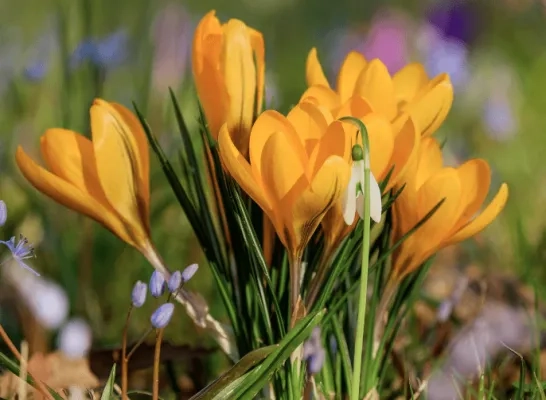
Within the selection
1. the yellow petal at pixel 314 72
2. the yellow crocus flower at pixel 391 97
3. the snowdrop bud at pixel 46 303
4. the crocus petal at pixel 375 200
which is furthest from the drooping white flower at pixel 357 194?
the snowdrop bud at pixel 46 303

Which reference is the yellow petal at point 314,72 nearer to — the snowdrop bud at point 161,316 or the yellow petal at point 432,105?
the yellow petal at point 432,105

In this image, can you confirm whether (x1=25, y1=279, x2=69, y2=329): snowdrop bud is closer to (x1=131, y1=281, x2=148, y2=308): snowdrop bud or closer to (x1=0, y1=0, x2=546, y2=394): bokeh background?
(x1=0, y1=0, x2=546, y2=394): bokeh background

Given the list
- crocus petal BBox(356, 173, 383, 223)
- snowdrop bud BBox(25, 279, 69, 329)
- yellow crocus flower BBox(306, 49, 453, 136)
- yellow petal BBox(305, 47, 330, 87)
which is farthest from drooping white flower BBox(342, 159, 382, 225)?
snowdrop bud BBox(25, 279, 69, 329)

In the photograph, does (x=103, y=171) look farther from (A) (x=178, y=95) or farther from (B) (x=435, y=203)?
(A) (x=178, y=95)

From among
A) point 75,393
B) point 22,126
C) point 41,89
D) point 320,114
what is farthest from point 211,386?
point 41,89

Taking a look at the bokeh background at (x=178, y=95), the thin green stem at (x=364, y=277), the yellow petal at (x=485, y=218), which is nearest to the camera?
the thin green stem at (x=364, y=277)

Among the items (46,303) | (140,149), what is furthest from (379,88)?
(46,303)
